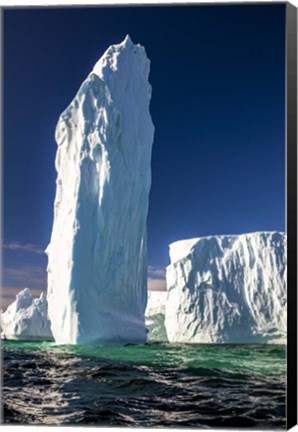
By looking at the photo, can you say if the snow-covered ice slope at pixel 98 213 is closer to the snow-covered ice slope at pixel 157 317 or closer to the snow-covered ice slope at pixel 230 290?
the snow-covered ice slope at pixel 230 290

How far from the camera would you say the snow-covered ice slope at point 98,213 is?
56.1 ft

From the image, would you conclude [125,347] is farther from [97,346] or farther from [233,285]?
[233,285]

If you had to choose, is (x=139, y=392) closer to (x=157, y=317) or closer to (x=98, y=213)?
(x=98, y=213)

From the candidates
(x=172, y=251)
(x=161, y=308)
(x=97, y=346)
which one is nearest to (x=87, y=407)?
(x=97, y=346)

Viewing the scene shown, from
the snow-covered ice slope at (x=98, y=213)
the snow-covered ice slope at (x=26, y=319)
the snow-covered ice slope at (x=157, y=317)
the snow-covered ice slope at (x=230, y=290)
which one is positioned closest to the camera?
the snow-covered ice slope at (x=98, y=213)

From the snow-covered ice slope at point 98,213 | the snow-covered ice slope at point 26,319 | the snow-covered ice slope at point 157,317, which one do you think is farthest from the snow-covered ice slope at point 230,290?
the snow-covered ice slope at point 98,213

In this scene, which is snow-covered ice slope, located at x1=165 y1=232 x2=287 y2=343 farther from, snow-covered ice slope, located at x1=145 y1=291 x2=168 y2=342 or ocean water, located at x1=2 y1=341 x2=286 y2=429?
ocean water, located at x1=2 y1=341 x2=286 y2=429

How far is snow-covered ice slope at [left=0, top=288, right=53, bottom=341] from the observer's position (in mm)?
31562

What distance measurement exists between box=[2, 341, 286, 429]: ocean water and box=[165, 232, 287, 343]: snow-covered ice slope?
12.9m

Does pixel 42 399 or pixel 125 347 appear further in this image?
pixel 125 347

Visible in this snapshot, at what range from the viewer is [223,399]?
11.2m

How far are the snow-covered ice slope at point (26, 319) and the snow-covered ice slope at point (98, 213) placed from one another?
42.8 ft

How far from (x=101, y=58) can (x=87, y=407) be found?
966 cm

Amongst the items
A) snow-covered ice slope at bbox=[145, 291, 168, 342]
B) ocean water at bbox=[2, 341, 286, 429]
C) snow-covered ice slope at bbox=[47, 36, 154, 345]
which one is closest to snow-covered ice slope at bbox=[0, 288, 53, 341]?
snow-covered ice slope at bbox=[145, 291, 168, 342]
